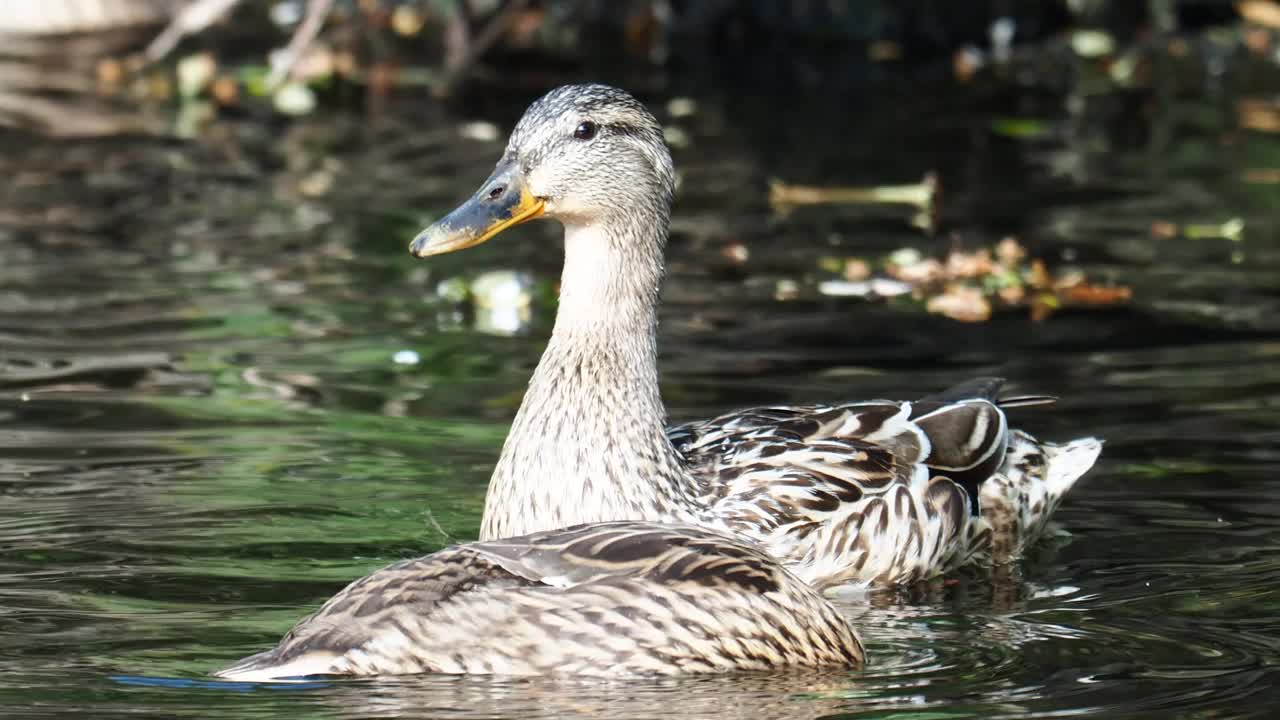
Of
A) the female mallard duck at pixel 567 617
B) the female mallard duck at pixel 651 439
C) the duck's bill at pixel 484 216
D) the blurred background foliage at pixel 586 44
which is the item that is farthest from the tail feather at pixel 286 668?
the blurred background foliage at pixel 586 44

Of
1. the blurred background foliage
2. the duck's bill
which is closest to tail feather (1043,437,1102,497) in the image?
the duck's bill

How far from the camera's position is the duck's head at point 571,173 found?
7895mm

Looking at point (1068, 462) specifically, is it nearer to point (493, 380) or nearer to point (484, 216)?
point (484, 216)

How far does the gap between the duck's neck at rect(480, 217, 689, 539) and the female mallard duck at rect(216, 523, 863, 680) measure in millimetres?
1002

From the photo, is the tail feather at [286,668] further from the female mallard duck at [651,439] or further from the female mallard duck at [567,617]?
the female mallard duck at [651,439]

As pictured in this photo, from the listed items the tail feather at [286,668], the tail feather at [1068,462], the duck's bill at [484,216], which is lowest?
the tail feather at [286,668]

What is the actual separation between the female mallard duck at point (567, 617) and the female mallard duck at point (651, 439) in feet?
3.54

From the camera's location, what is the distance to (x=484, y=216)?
310 inches

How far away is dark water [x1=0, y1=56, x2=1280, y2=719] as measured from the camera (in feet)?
21.4

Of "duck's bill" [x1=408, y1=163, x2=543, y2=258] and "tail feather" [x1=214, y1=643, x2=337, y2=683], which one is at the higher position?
"duck's bill" [x1=408, y1=163, x2=543, y2=258]

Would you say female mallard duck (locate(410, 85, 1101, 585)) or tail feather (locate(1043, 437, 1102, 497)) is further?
tail feather (locate(1043, 437, 1102, 497))

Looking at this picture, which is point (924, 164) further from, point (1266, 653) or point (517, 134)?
point (1266, 653)

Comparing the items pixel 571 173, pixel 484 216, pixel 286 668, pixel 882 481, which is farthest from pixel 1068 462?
pixel 286 668

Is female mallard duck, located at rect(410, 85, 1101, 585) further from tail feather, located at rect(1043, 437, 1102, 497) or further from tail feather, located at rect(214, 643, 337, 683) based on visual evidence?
tail feather, located at rect(214, 643, 337, 683)
